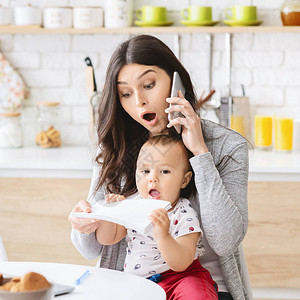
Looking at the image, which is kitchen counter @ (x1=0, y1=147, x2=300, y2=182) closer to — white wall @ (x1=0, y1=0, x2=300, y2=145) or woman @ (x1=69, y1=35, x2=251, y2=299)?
white wall @ (x1=0, y1=0, x2=300, y2=145)

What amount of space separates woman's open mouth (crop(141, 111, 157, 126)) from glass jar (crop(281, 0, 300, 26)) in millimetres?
1490

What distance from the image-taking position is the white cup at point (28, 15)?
2934 mm

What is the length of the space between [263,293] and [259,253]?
0.18 metres

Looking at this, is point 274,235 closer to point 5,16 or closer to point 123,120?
point 123,120

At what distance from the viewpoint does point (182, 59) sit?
3.02m

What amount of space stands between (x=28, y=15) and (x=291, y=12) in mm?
1271

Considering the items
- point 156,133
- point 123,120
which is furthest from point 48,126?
point 156,133

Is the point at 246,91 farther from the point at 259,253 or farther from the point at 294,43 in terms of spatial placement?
the point at 259,253

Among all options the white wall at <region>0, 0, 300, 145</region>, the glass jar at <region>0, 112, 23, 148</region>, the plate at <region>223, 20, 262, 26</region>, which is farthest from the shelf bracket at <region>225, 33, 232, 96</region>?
the glass jar at <region>0, 112, 23, 148</region>

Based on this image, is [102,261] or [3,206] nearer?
[102,261]

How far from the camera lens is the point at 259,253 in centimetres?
254

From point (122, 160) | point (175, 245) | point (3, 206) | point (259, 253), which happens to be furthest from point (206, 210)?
point (3, 206)

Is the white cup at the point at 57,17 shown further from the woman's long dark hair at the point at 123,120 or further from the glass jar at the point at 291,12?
the woman's long dark hair at the point at 123,120

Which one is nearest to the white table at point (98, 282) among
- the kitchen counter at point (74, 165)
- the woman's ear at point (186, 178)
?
the woman's ear at point (186, 178)
